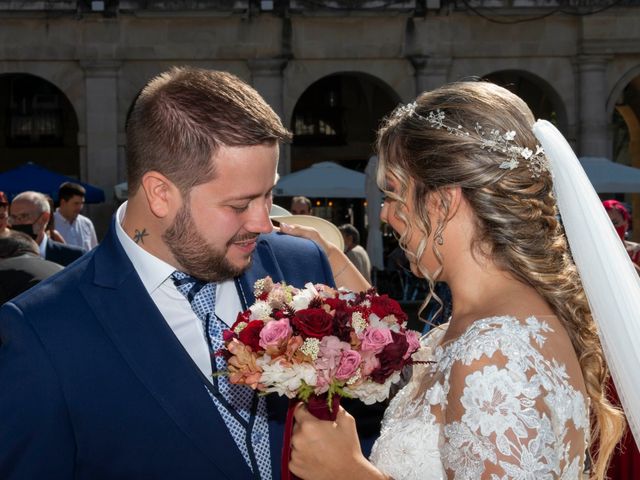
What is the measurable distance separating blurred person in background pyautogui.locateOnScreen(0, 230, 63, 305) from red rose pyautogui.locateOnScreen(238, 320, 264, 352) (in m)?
3.85

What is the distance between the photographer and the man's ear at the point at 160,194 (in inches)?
121

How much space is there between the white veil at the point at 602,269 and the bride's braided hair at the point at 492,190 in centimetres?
6

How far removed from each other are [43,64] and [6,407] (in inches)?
801

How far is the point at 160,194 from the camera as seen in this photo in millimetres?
3102

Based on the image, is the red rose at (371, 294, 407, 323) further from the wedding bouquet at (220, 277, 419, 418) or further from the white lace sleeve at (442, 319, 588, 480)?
the white lace sleeve at (442, 319, 588, 480)

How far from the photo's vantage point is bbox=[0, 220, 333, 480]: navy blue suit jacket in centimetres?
280

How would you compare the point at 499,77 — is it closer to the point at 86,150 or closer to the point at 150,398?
the point at 86,150

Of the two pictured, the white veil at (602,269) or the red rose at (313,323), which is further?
the white veil at (602,269)

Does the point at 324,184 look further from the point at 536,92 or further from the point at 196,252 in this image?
the point at 196,252

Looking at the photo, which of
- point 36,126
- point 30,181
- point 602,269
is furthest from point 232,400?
point 36,126

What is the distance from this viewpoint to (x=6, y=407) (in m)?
2.79

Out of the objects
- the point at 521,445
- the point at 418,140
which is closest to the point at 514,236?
the point at 418,140


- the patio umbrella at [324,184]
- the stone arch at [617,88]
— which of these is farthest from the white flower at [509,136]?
the stone arch at [617,88]

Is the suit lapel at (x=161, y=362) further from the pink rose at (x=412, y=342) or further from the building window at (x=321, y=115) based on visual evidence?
the building window at (x=321, y=115)
